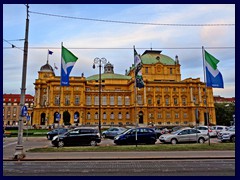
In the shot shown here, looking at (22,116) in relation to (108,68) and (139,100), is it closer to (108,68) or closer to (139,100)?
(139,100)

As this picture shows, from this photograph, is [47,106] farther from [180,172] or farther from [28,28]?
[180,172]

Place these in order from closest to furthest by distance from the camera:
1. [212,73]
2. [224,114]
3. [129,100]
Answer: [212,73] < [129,100] < [224,114]

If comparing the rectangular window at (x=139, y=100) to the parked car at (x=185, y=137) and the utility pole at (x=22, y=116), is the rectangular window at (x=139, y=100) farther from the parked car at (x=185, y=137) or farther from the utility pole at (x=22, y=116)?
the utility pole at (x=22, y=116)

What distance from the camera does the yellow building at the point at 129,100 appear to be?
94062 mm

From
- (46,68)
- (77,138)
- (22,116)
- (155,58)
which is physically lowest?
(77,138)

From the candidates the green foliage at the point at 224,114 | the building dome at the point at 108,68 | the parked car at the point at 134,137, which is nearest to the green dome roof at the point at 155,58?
the building dome at the point at 108,68

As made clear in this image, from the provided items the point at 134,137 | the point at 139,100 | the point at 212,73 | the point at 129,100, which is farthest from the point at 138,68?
the point at 129,100

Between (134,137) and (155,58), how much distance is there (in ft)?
283

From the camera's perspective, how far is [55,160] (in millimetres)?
14836

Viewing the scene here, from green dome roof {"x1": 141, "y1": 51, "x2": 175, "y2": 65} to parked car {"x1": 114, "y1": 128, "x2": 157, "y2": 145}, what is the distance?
81321 mm

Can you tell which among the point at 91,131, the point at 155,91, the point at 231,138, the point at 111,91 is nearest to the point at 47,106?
the point at 111,91

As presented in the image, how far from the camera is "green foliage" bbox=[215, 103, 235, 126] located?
10253 centimetres

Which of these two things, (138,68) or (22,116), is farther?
(138,68)

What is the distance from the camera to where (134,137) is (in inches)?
933
